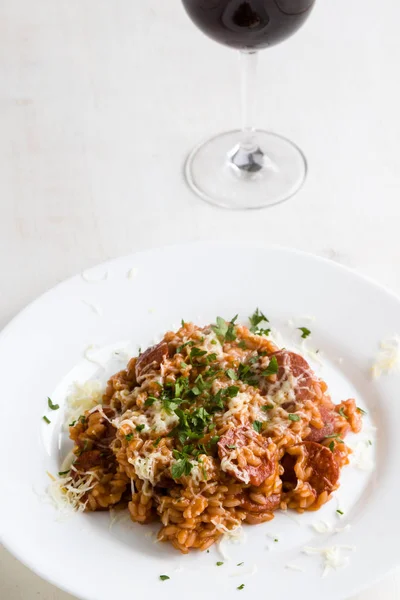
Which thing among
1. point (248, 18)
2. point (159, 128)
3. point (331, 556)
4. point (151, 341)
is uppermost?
point (159, 128)

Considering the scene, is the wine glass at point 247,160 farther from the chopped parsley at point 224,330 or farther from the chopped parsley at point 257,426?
the chopped parsley at point 257,426

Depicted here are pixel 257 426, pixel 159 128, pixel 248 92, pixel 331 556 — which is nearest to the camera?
pixel 331 556

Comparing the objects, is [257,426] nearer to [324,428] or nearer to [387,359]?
[324,428]

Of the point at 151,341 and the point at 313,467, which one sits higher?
the point at 151,341

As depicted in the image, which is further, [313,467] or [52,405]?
[52,405]

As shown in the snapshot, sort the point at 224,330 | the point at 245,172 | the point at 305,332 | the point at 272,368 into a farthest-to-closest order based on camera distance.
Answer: the point at 245,172, the point at 305,332, the point at 224,330, the point at 272,368

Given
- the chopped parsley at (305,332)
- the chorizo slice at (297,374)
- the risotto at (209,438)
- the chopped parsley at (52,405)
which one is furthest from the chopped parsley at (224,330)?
the chopped parsley at (52,405)

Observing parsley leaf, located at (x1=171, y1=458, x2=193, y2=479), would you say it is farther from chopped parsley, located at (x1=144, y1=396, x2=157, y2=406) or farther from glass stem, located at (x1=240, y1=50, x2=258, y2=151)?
glass stem, located at (x1=240, y1=50, x2=258, y2=151)

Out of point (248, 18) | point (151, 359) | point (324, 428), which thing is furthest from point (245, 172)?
point (324, 428)
